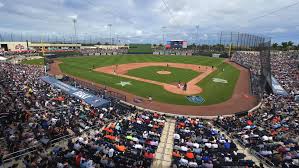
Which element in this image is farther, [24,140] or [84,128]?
[84,128]

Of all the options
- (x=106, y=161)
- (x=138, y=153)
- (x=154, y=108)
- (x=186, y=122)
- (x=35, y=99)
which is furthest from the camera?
(x=154, y=108)

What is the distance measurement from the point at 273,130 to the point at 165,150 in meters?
10.5

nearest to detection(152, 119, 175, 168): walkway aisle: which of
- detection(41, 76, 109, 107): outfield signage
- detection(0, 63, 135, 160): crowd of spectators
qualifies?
detection(0, 63, 135, 160): crowd of spectators

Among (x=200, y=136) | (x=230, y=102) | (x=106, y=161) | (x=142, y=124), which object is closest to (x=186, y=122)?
(x=200, y=136)

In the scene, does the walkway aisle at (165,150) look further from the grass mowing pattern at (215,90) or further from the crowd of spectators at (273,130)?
the grass mowing pattern at (215,90)

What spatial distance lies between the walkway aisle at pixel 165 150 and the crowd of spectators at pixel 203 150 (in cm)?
49

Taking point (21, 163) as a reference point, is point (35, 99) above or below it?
Result: above

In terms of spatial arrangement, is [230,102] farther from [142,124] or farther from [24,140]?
[24,140]

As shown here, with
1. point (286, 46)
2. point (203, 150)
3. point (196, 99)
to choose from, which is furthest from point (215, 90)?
point (286, 46)

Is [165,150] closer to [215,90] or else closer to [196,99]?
[196,99]

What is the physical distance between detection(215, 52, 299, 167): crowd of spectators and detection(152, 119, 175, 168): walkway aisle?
5516 millimetres

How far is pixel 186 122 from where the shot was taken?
17469 mm

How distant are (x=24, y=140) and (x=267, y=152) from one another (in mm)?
17212

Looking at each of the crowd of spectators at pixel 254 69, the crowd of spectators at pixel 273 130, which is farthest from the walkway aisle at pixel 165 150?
the crowd of spectators at pixel 254 69
